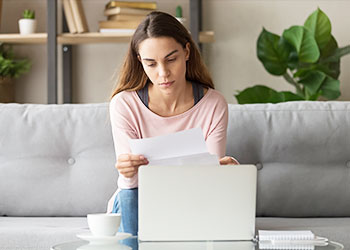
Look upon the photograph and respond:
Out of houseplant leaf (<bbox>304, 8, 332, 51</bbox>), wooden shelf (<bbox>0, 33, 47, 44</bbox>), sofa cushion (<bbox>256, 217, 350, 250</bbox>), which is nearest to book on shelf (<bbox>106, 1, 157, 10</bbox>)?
wooden shelf (<bbox>0, 33, 47, 44</bbox>)

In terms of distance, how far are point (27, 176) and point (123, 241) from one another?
97cm

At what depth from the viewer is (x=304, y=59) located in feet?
10.7

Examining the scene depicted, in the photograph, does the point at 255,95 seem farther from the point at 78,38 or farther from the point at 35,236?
the point at 35,236

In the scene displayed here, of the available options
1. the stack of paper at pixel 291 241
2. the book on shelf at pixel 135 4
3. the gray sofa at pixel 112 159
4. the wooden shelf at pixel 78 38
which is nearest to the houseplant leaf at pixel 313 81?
the wooden shelf at pixel 78 38

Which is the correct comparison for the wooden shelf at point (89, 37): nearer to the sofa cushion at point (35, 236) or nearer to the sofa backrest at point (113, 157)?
the sofa backrest at point (113, 157)

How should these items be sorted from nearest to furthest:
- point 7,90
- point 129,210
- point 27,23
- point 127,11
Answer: point 129,210 < point 127,11 < point 27,23 < point 7,90

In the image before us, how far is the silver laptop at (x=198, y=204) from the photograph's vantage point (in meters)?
1.37

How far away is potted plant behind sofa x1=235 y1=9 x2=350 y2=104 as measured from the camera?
324cm

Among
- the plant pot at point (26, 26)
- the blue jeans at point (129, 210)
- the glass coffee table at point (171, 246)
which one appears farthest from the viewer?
the plant pot at point (26, 26)

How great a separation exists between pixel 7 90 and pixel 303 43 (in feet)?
5.48

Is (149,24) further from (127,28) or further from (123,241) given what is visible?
(127,28)

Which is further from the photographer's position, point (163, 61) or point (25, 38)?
point (25, 38)

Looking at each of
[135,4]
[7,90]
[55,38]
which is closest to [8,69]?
[7,90]

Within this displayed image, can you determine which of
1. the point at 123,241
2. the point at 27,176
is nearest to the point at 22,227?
the point at 27,176
